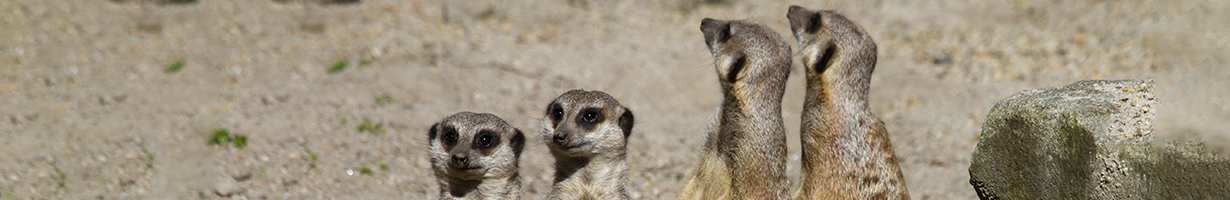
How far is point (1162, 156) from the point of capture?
2764 mm

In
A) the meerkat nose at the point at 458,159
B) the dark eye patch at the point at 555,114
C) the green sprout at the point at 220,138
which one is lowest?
the green sprout at the point at 220,138

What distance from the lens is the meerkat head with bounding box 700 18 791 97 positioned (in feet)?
11.0

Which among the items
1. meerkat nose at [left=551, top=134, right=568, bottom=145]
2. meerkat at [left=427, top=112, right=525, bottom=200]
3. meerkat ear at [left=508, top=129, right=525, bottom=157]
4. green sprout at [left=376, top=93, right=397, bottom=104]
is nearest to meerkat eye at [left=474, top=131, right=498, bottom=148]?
meerkat at [left=427, top=112, right=525, bottom=200]

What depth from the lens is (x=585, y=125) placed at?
10.4ft

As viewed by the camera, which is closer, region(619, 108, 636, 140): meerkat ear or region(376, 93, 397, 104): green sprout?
region(619, 108, 636, 140): meerkat ear

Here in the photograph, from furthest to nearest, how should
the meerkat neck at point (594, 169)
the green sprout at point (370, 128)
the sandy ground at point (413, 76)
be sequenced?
the green sprout at point (370, 128) < the sandy ground at point (413, 76) < the meerkat neck at point (594, 169)

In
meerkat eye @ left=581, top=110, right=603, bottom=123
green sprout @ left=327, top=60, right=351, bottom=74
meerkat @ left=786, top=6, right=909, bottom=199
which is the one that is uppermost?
meerkat @ left=786, top=6, right=909, bottom=199

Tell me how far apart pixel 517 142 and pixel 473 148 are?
0.86 feet

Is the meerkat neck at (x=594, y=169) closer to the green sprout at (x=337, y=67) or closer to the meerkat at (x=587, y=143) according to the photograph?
the meerkat at (x=587, y=143)

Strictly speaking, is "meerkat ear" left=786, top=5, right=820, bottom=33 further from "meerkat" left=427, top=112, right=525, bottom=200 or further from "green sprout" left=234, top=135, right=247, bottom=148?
"green sprout" left=234, top=135, right=247, bottom=148

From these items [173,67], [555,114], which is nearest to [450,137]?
[555,114]

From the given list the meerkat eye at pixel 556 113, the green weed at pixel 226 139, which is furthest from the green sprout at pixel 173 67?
the meerkat eye at pixel 556 113

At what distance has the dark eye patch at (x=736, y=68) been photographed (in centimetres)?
332

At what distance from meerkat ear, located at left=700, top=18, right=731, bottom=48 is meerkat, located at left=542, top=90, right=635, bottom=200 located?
42cm
